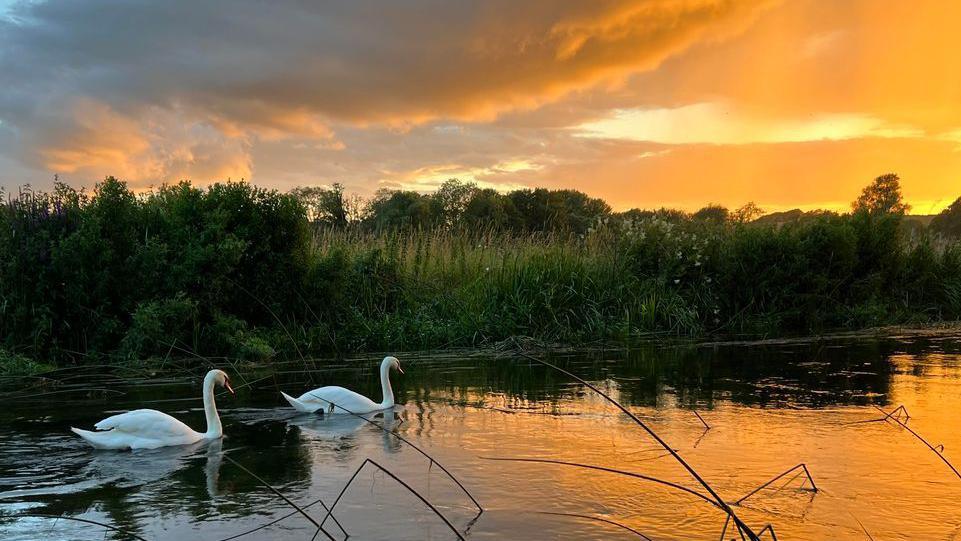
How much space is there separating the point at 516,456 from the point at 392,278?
11.1m

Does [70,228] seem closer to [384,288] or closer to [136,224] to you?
[136,224]

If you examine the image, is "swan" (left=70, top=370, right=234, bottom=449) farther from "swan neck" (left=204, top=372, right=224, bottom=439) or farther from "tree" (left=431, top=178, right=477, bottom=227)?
"tree" (left=431, top=178, right=477, bottom=227)

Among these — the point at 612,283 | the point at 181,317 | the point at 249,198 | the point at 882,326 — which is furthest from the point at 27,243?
the point at 882,326

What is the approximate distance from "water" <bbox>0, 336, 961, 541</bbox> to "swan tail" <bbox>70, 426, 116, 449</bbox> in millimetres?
132

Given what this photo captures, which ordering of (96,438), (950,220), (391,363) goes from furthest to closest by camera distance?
(950,220) < (391,363) < (96,438)

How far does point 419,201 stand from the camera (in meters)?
46.3

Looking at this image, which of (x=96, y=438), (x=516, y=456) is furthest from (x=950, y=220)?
(x=96, y=438)

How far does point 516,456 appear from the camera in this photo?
23.2ft

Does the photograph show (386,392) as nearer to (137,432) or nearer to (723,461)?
(137,432)

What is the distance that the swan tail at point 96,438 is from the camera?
7.56 meters

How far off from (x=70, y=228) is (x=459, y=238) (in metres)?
9.33

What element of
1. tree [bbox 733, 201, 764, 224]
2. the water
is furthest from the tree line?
the water

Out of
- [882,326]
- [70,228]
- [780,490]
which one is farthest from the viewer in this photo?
[882,326]

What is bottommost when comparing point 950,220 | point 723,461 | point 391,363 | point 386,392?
point 723,461
